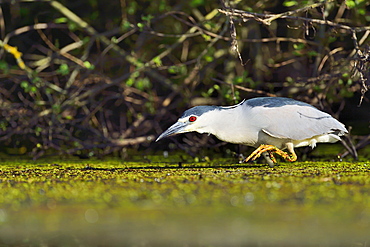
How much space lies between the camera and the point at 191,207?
2977mm

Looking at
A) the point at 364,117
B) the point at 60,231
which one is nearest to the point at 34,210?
the point at 60,231

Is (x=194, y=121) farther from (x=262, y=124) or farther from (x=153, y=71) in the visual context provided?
(x=153, y=71)

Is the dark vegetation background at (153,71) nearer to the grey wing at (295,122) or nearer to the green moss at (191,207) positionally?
the grey wing at (295,122)

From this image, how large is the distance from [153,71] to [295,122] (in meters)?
2.29

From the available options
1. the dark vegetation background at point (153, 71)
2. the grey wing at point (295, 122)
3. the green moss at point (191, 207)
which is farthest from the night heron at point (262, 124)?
the dark vegetation background at point (153, 71)

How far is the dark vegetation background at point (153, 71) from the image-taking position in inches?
235

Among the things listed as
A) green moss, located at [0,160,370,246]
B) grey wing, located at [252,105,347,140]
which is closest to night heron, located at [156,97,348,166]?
grey wing, located at [252,105,347,140]

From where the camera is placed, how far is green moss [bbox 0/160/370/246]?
97.6 inches

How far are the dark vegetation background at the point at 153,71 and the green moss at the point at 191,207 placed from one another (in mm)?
1741

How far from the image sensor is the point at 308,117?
4.85 metres

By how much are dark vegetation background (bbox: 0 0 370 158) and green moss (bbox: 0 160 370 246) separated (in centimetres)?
174

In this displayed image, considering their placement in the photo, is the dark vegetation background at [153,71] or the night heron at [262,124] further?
the dark vegetation background at [153,71]

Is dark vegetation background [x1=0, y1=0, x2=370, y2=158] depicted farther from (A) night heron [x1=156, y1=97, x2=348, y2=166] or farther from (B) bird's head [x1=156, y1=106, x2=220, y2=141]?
(B) bird's head [x1=156, y1=106, x2=220, y2=141]

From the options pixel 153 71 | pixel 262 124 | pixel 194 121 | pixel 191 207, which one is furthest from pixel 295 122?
pixel 153 71
